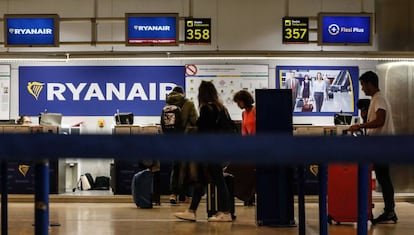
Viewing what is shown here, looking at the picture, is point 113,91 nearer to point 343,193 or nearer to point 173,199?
point 173,199

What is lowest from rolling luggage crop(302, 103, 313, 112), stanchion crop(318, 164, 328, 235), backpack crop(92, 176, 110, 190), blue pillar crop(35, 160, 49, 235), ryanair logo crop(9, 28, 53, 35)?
backpack crop(92, 176, 110, 190)

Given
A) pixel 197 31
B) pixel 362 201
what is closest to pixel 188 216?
pixel 362 201

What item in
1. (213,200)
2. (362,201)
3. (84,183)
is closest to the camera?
(362,201)

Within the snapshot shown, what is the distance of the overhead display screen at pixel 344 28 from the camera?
10.8m

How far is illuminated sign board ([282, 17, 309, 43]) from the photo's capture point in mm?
11164

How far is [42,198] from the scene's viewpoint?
1929 millimetres

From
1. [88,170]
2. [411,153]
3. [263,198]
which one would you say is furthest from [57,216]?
[411,153]

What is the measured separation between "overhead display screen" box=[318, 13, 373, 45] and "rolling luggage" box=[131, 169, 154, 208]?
3920 millimetres

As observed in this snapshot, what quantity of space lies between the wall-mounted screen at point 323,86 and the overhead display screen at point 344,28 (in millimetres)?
2098

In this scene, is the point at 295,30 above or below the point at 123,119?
above

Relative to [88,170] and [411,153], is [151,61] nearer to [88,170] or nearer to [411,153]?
[88,170]

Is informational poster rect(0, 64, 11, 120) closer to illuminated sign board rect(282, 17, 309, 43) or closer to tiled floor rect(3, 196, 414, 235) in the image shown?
tiled floor rect(3, 196, 414, 235)

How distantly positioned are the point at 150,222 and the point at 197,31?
16.8ft

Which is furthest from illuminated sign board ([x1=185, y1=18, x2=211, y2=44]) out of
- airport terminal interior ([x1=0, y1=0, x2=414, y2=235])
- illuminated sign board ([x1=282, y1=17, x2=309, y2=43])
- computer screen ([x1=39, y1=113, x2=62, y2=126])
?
computer screen ([x1=39, y1=113, x2=62, y2=126])
